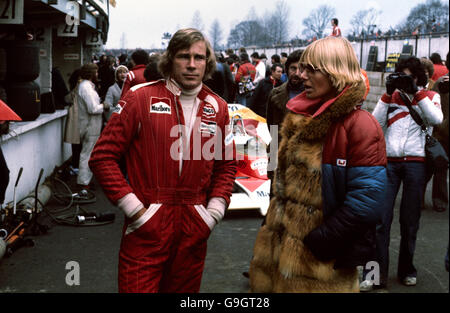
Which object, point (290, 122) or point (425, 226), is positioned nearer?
point (290, 122)

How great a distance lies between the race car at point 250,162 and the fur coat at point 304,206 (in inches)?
189

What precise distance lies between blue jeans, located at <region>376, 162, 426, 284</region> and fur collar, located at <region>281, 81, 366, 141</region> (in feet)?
8.26

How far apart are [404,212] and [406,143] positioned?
26.2 inches

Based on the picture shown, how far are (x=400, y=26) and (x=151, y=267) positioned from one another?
81.4ft

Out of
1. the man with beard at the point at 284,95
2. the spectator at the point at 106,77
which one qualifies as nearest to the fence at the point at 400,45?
the spectator at the point at 106,77

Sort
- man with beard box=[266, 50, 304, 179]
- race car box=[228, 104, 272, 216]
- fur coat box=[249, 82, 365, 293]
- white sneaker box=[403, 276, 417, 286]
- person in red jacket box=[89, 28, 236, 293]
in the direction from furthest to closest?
race car box=[228, 104, 272, 216]
white sneaker box=[403, 276, 417, 286]
man with beard box=[266, 50, 304, 179]
person in red jacket box=[89, 28, 236, 293]
fur coat box=[249, 82, 365, 293]

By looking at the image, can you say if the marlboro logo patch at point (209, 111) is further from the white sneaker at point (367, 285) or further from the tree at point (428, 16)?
the tree at point (428, 16)

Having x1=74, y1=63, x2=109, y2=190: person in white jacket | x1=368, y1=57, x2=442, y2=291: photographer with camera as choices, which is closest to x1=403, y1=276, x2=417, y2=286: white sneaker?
x1=368, y1=57, x2=442, y2=291: photographer with camera

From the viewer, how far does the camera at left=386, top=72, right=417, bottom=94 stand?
5230 mm

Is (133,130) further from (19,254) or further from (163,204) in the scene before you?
(19,254)

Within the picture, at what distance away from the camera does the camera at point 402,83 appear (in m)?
5.23

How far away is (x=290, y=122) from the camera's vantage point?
121 inches

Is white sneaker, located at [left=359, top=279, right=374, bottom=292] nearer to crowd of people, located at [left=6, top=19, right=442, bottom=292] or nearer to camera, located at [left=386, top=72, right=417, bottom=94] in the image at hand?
camera, located at [left=386, top=72, right=417, bottom=94]
